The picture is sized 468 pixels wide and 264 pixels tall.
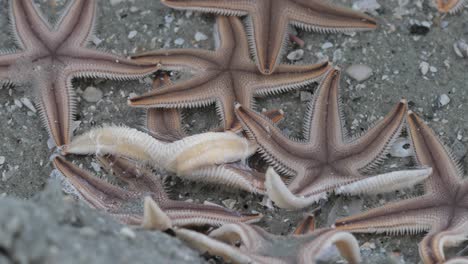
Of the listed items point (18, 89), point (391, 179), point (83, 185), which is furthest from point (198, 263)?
point (18, 89)

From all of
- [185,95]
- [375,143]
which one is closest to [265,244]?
[375,143]

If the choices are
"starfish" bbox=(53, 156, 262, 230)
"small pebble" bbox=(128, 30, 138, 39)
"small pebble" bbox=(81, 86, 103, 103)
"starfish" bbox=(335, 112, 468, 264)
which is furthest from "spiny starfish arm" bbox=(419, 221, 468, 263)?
"small pebble" bbox=(128, 30, 138, 39)

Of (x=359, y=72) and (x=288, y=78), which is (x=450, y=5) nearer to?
(x=359, y=72)

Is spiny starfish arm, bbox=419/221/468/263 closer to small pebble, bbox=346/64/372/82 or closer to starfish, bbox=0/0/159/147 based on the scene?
small pebble, bbox=346/64/372/82

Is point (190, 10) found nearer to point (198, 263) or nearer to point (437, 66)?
point (437, 66)

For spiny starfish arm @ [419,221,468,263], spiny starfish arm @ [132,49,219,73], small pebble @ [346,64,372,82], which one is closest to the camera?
spiny starfish arm @ [419,221,468,263]

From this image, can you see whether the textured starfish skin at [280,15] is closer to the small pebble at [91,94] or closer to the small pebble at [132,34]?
the small pebble at [132,34]
